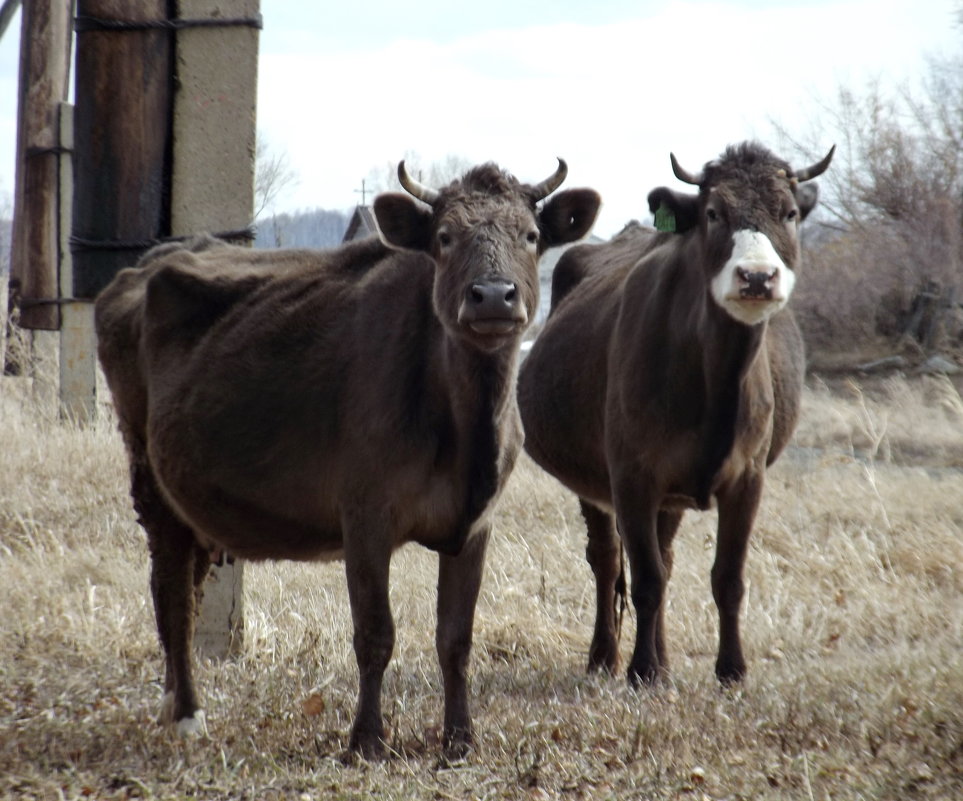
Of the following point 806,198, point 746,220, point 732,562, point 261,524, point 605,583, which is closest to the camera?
point 261,524

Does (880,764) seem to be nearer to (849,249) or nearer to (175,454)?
(175,454)

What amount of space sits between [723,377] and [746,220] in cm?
79

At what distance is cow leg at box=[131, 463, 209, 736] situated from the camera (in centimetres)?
579

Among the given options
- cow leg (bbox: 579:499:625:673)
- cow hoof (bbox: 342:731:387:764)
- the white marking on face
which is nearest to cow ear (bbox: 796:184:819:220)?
the white marking on face

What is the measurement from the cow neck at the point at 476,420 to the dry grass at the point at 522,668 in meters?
0.96


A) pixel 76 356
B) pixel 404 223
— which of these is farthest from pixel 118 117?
pixel 76 356

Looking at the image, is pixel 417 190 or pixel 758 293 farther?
pixel 758 293

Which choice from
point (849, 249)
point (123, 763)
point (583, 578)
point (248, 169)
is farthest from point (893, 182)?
point (123, 763)

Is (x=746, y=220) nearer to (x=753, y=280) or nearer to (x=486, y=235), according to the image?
(x=753, y=280)

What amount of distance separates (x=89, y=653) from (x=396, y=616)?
1.94 metres

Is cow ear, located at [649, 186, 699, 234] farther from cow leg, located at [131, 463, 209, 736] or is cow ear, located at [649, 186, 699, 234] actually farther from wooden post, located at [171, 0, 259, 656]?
cow leg, located at [131, 463, 209, 736]

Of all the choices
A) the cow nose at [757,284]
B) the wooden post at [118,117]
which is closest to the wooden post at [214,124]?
the wooden post at [118,117]

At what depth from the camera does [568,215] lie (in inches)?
223

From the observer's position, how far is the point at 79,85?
264 inches
